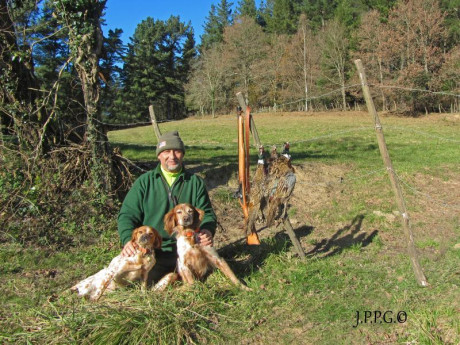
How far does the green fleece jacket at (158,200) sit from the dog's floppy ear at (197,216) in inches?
5.0

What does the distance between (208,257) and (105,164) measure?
343 cm

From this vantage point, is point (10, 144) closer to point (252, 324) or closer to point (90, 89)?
point (90, 89)

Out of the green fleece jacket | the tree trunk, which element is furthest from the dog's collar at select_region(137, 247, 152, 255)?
the tree trunk

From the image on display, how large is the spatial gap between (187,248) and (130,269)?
56 cm

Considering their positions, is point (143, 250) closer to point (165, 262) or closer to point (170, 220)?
point (170, 220)

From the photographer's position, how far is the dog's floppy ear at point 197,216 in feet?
12.6

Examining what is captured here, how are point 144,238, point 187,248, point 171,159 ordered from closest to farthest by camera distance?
point 144,238 < point 187,248 < point 171,159

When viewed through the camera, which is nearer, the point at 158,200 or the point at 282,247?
the point at 158,200

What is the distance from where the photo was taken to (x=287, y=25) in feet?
180

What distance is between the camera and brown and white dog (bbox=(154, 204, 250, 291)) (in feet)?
12.3

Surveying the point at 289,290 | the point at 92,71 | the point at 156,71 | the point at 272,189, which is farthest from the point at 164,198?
the point at 156,71

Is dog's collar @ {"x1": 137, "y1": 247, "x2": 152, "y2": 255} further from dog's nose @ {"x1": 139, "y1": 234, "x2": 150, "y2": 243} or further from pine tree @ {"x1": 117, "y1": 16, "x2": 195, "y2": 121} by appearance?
pine tree @ {"x1": 117, "y1": 16, "x2": 195, "y2": 121}

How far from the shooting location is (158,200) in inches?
160

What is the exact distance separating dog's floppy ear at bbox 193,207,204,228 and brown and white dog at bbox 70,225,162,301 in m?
0.39
